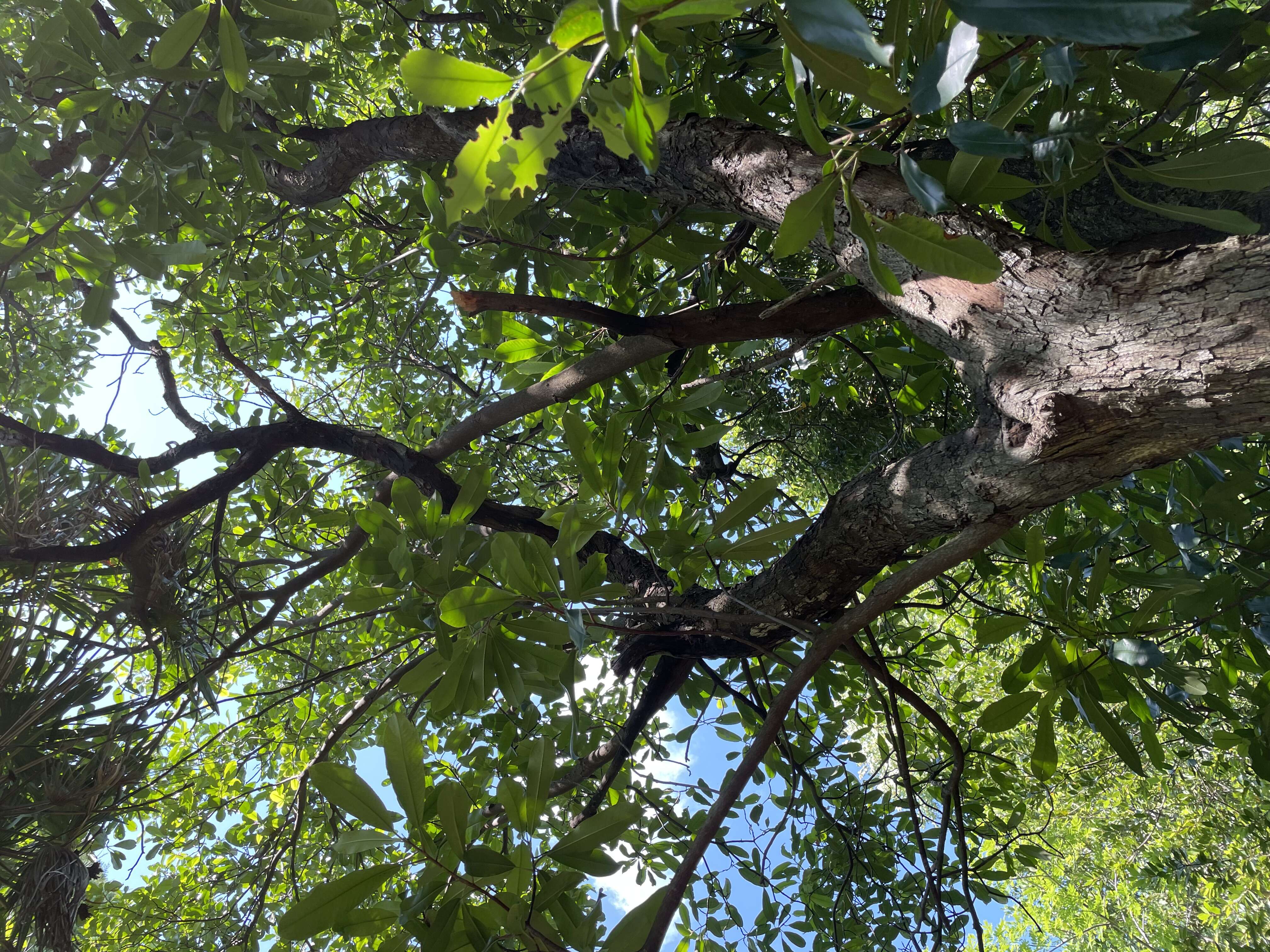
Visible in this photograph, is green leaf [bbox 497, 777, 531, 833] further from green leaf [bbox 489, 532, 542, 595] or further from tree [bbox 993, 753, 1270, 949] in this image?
tree [bbox 993, 753, 1270, 949]

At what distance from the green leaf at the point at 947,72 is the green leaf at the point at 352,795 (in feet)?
3.31

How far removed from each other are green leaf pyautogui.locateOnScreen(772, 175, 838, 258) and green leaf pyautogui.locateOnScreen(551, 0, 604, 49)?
0.98 feet

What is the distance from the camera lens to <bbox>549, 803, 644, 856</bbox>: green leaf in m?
0.98

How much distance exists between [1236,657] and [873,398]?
1.90m

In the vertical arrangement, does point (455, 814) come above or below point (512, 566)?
below

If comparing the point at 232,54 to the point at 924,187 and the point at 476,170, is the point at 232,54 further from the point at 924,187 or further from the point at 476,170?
the point at 924,187

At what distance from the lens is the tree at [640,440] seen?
2.57ft

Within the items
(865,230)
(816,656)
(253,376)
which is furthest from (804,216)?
(253,376)

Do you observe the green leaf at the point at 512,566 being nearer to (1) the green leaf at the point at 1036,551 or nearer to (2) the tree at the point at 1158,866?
(1) the green leaf at the point at 1036,551

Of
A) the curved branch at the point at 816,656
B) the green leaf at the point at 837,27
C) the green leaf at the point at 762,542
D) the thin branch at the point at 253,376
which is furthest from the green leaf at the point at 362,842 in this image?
the thin branch at the point at 253,376

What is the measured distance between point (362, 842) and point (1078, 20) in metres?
1.14

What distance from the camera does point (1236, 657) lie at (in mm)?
1633

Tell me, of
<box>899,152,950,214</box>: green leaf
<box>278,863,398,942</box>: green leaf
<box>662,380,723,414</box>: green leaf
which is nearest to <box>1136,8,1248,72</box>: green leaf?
<box>899,152,950,214</box>: green leaf

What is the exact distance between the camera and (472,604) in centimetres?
101
